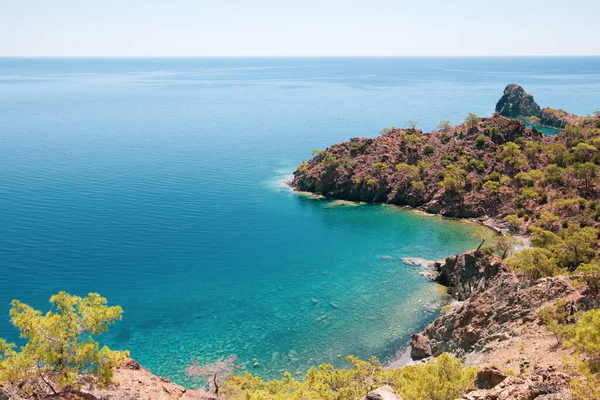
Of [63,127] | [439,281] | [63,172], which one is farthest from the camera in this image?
[63,127]

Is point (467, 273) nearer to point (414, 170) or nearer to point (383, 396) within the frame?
point (383, 396)

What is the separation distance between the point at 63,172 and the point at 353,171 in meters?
78.6

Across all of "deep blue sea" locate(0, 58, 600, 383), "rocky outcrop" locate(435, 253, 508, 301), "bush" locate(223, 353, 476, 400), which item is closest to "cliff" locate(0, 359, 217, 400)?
"bush" locate(223, 353, 476, 400)

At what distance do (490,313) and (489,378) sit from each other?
64.8 ft

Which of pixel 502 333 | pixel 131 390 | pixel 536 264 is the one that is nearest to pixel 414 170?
pixel 536 264

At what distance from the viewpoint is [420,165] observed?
109562 mm

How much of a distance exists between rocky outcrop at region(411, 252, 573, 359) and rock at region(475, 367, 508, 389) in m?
14.3

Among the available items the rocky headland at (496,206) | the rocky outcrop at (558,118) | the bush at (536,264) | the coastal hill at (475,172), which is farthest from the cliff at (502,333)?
the rocky outcrop at (558,118)

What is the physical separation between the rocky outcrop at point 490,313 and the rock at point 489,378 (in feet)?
46.9

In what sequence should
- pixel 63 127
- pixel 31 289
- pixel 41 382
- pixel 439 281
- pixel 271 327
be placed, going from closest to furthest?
pixel 41 382
pixel 271 327
pixel 31 289
pixel 439 281
pixel 63 127

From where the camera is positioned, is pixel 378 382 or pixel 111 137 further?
pixel 111 137

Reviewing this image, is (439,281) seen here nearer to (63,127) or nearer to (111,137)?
(111,137)

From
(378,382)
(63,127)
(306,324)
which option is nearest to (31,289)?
(306,324)

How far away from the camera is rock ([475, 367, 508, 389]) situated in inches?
1193
